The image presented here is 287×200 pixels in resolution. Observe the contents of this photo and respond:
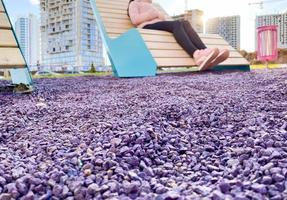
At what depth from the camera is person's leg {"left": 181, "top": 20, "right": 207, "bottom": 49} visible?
5.28 meters

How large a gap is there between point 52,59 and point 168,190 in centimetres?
2634

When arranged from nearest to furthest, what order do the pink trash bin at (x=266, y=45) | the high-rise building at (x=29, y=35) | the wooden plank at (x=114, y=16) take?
the wooden plank at (x=114, y=16), the pink trash bin at (x=266, y=45), the high-rise building at (x=29, y=35)

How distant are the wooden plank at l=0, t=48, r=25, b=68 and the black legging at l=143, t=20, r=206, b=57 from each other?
2.85m

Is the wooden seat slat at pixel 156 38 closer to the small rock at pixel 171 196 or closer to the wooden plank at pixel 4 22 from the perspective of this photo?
the wooden plank at pixel 4 22

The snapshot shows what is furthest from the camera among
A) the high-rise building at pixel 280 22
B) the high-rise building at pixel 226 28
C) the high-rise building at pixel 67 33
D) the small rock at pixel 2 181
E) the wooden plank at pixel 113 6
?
the high-rise building at pixel 67 33

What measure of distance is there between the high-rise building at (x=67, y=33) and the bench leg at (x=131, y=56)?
18.7m

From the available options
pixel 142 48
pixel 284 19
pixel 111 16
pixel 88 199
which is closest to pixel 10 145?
pixel 88 199

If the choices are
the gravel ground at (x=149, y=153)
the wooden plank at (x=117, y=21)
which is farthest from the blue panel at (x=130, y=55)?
the gravel ground at (x=149, y=153)

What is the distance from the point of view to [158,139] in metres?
1.25

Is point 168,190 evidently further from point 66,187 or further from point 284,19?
point 284,19

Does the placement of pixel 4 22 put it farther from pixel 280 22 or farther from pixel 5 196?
pixel 280 22

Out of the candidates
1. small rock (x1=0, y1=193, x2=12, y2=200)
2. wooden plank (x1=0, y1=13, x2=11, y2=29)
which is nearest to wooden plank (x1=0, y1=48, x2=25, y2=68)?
wooden plank (x1=0, y1=13, x2=11, y2=29)

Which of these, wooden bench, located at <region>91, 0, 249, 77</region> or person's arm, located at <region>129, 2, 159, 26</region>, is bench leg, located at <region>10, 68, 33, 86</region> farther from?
person's arm, located at <region>129, 2, 159, 26</region>

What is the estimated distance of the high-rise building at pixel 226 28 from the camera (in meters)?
16.0
